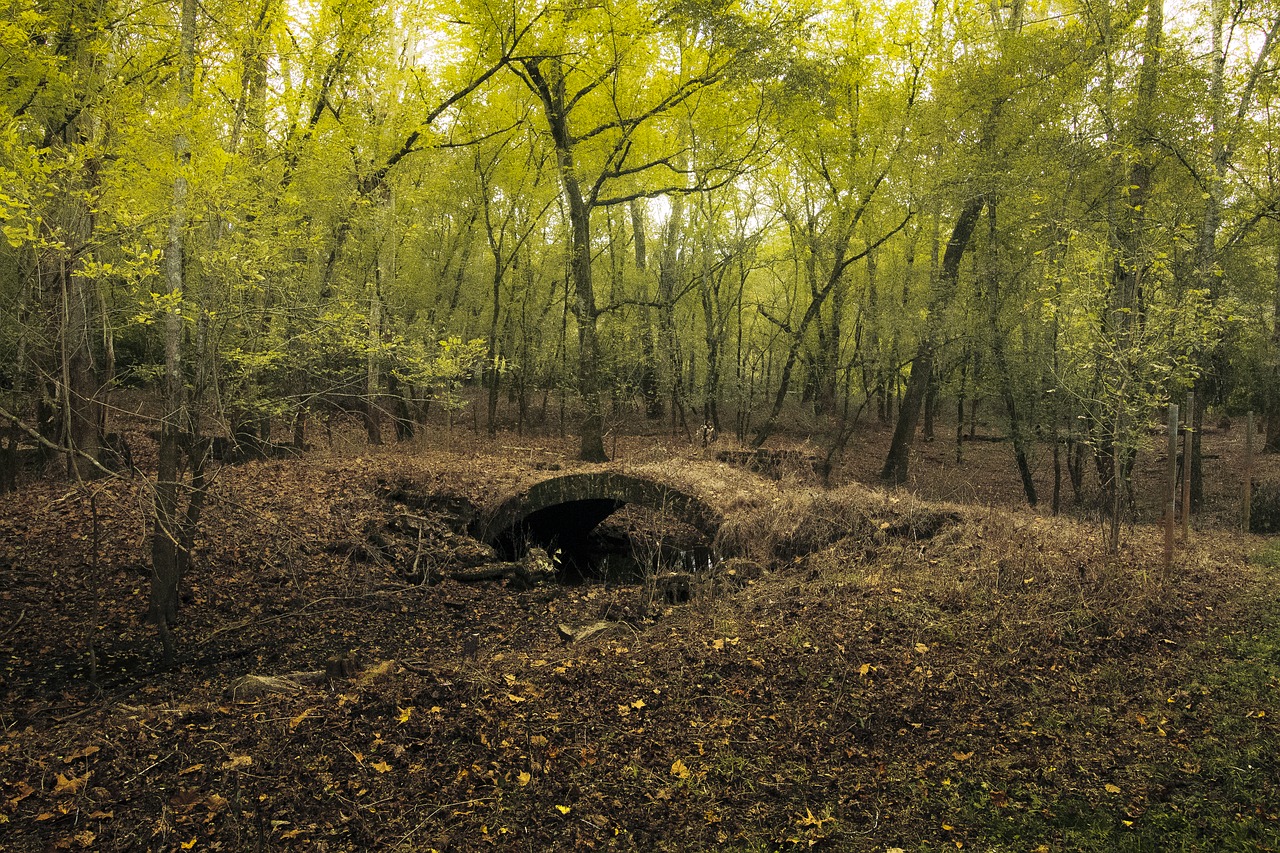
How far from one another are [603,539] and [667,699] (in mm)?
8966

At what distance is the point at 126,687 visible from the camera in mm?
6328

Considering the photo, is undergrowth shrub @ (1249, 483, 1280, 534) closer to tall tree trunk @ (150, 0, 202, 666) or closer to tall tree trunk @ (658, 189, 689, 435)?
tall tree trunk @ (658, 189, 689, 435)

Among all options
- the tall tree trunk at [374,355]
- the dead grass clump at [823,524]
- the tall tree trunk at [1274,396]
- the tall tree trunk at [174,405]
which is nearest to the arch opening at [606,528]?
the dead grass clump at [823,524]

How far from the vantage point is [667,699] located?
562 centimetres

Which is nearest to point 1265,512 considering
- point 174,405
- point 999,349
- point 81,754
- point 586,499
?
point 999,349

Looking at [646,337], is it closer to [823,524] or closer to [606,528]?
[606,528]

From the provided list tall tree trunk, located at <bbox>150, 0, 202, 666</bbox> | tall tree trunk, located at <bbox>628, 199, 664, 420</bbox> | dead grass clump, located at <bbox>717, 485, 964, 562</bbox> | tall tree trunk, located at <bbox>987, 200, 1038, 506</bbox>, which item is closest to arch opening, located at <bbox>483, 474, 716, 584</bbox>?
dead grass clump, located at <bbox>717, 485, 964, 562</bbox>

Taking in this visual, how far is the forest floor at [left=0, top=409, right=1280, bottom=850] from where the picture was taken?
4.10 m

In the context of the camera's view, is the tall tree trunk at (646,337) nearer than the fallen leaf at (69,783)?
No

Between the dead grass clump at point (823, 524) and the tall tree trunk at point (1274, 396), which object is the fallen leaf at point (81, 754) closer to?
the dead grass clump at point (823, 524)

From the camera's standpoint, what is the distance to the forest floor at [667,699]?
410 cm

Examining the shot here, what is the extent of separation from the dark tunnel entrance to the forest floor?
7.83 ft

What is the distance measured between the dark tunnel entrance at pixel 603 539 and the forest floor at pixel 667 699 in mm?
2386

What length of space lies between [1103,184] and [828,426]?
11.4m
